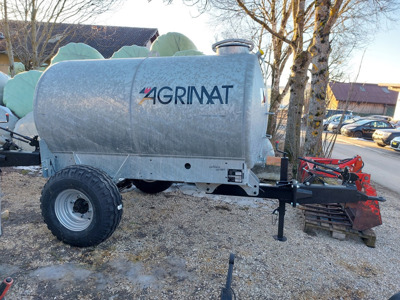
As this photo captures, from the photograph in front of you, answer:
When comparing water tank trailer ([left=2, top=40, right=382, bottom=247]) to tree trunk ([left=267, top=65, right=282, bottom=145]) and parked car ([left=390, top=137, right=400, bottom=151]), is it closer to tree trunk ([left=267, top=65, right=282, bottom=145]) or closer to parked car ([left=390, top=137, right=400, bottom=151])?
tree trunk ([left=267, top=65, right=282, bottom=145])

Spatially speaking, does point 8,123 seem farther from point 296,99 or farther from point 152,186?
point 296,99

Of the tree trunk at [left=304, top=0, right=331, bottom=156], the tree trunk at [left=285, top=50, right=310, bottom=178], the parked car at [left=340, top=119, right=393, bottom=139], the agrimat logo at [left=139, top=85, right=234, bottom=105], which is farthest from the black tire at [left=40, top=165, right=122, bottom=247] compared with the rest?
the parked car at [left=340, top=119, right=393, bottom=139]

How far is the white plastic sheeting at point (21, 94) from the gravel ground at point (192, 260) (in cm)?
408

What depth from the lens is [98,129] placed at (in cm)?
340

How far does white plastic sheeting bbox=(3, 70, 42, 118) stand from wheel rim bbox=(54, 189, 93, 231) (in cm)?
573

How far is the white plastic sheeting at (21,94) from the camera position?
8.01 meters

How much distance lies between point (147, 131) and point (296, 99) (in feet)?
20.0

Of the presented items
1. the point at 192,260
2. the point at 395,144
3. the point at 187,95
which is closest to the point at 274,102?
the point at 395,144

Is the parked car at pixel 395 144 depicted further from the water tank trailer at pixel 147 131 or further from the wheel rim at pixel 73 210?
the wheel rim at pixel 73 210

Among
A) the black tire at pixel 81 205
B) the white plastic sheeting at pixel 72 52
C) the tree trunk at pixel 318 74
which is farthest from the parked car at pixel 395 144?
the black tire at pixel 81 205

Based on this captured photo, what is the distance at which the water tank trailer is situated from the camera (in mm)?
3125

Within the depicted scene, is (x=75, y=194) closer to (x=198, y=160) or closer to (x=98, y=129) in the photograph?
(x=98, y=129)

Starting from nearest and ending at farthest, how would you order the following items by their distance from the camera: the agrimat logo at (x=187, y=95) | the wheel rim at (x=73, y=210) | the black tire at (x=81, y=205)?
1. the agrimat logo at (x=187, y=95)
2. the black tire at (x=81, y=205)
3. the wheel rim at (x=73, y=210)

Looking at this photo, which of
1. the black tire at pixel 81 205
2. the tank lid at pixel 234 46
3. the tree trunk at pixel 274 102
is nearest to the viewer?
the black tire at pixel 81 205
